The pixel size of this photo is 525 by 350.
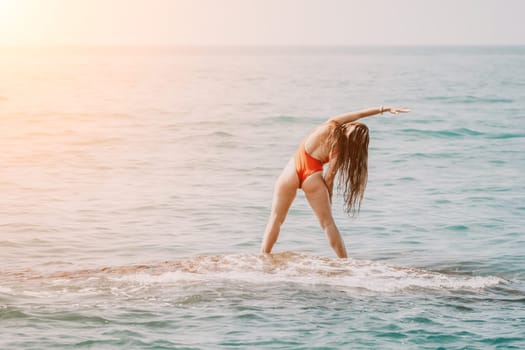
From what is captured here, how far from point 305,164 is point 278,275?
4.19 feet

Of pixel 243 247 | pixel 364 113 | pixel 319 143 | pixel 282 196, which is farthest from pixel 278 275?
pixel 243 247

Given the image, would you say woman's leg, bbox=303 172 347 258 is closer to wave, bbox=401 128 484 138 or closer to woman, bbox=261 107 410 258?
Answer: woman, bbox=261 107 410 258

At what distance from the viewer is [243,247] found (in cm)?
1270

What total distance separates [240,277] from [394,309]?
1763 mm

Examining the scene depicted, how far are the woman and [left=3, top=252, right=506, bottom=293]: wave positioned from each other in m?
0.41

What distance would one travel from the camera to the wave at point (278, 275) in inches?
378

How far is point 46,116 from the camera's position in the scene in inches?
1519

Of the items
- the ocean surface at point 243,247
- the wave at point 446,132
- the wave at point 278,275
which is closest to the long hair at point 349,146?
the wave at point 278,275

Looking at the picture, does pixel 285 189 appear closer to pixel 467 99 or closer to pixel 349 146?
pixel 349 146

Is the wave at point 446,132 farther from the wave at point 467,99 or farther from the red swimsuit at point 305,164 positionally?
the red swimsuit at point 305,164

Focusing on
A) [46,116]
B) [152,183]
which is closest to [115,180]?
[152,183]

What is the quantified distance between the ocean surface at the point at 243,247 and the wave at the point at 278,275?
31 millimetres

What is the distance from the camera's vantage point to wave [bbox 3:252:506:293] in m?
9.61

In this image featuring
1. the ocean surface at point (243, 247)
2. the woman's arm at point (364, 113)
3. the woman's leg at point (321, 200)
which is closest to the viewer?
the ocean surface at point (243, 247)
